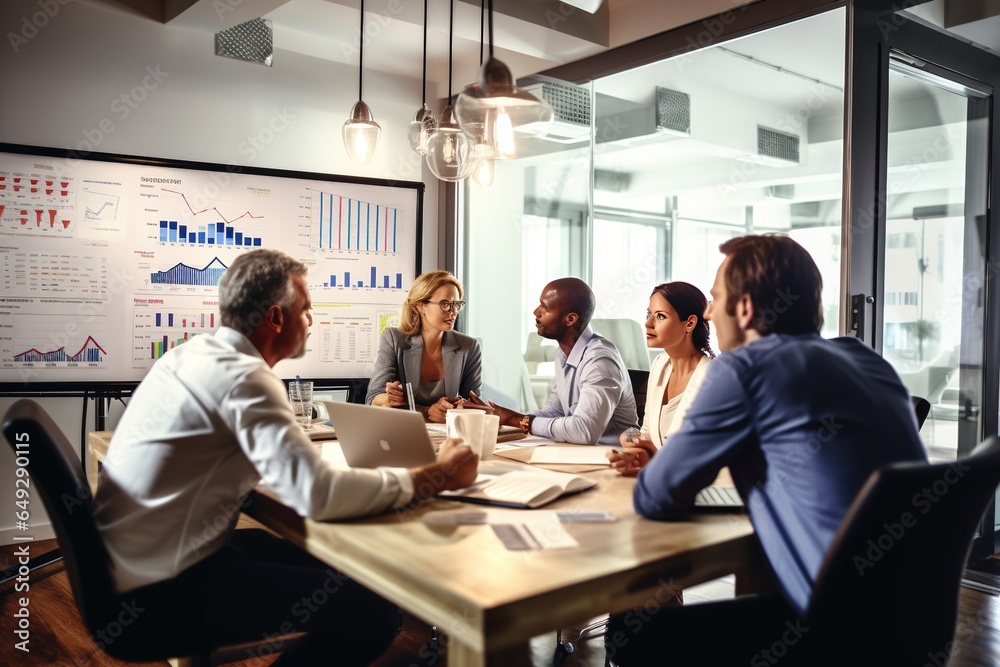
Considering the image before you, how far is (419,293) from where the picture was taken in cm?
338

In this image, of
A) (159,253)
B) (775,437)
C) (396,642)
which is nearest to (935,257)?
(775,437)

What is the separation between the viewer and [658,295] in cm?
239

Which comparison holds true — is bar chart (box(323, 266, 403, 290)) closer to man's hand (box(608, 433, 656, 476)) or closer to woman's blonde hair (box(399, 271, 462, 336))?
woman's blonde hair (box(399, 271, 462, 336))

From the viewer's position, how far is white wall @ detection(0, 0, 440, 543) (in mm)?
3635

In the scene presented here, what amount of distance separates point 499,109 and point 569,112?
7.52 ft

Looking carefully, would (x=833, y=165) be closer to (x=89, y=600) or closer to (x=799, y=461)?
(x=799, y=461)

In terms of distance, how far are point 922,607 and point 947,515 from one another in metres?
0.16

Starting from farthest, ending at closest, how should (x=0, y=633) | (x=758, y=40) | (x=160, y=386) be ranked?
1. (x=758, y=40)
2. (x=0, y=633)
3. (x=160, y=386)

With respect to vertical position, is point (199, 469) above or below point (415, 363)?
below

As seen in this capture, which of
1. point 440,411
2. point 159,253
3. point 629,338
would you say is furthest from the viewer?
point 629,338

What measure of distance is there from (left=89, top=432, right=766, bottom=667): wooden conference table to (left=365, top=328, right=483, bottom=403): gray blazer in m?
1.70

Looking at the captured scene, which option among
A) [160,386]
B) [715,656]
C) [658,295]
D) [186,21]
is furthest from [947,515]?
[186,21]

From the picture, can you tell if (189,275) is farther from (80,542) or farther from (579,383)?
(80,542)

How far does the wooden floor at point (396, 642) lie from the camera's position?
8.14 feet
